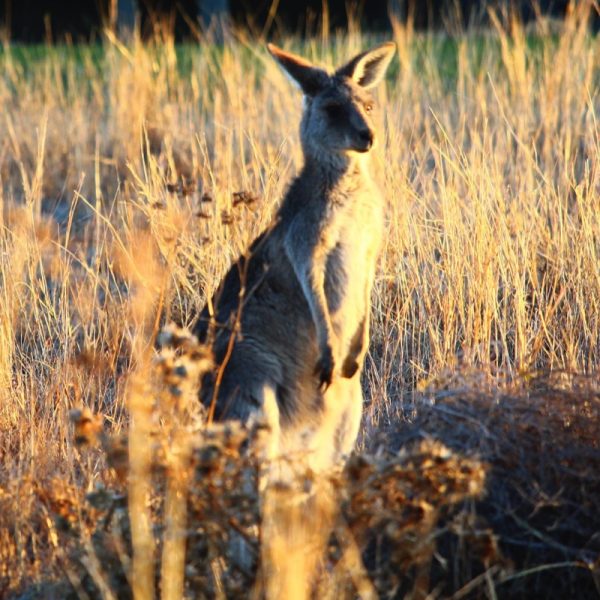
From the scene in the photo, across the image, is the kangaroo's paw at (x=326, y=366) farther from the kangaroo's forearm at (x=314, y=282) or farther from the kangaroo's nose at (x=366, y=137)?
the kangaroo's nose at (x=366, y=137)

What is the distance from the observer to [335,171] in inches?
175

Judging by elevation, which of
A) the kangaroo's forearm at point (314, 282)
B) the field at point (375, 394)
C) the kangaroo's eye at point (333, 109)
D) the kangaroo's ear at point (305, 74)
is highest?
the kangaroo's ear at point (305, 74)

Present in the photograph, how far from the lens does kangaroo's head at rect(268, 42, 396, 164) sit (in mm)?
4375

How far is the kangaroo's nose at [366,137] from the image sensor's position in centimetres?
432

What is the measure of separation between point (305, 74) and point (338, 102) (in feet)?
0.61

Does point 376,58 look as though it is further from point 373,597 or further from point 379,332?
point 373,597

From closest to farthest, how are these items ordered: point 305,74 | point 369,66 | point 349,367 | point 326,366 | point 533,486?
1. point 533,486
2. point 326,366
3. point 349,367
4. point 305,74
5. point 369,66

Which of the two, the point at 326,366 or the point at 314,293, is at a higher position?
the point at 314,293

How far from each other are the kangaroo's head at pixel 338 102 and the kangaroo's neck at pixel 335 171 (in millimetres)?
16

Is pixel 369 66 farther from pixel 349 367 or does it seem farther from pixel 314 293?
pixel 349 367

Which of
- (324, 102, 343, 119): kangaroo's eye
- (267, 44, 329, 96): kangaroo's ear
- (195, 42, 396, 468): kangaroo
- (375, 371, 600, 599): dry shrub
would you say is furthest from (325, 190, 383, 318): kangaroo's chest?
(375, 371, 600, 599): dry shrub

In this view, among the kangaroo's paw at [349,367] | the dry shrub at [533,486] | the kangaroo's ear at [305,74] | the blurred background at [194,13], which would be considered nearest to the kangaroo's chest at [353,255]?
the kangaroo's paw at [349,367]

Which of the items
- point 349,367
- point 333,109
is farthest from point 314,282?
point 333,109

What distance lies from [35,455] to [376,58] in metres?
1.90
